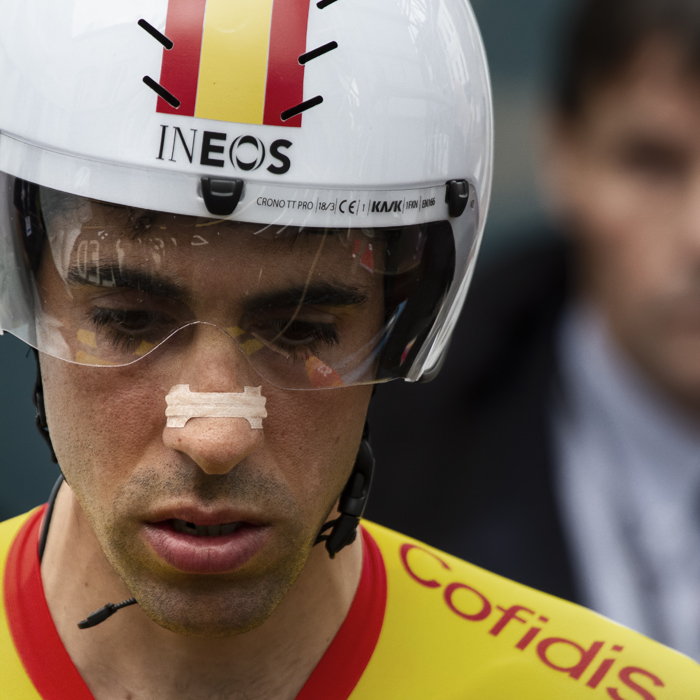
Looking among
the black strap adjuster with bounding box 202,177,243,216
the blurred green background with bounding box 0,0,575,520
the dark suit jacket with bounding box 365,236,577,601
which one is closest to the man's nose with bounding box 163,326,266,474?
the black strap adjuster with bounding box 202,177,243,216

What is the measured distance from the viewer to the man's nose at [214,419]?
6.18 feet

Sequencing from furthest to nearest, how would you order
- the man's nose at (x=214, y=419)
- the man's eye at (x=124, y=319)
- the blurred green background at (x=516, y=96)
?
the blurred green background at (x=516, y=96)
the man's eye at (x=124, y=319)
the man's nose at (x=214, y=419)

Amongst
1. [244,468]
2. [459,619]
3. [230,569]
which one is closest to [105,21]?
[244,468]

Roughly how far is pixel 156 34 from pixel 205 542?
955mm

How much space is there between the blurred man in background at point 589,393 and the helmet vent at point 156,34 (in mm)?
2897

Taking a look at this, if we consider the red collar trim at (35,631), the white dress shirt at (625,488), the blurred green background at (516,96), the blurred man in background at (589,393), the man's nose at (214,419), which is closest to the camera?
the man's nose at (214,419)

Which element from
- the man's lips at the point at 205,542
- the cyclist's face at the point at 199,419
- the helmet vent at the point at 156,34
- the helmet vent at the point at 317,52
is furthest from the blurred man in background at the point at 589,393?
the man's lips at the point at 205,542

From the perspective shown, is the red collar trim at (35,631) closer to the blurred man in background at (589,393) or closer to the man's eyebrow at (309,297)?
the man's eyebrow at (309,297)

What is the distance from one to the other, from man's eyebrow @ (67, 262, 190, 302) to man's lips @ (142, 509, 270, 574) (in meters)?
0.42

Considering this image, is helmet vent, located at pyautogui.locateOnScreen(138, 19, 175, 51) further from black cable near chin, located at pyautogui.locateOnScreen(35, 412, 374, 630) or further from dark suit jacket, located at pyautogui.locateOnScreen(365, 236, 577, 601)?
dark suit jacket, located at pyautogui.locateOnScreen(365, 236, 577, 601)

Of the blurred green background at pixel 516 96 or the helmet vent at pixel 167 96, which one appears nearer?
the helmet vent at pixel 167 96

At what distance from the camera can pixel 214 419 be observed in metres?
1.90

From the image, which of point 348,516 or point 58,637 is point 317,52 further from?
point 58,637

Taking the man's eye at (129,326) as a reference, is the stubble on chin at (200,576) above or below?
below
